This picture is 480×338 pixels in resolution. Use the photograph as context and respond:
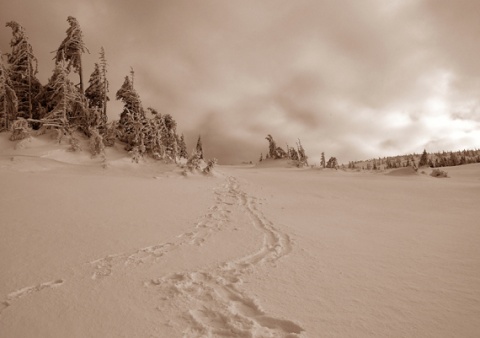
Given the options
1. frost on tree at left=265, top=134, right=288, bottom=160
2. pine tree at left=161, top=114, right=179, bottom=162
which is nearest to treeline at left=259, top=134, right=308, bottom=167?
frost on tree at left=265, top=134, right=288, bottom=160

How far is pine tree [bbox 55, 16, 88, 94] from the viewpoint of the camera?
22.5 meters

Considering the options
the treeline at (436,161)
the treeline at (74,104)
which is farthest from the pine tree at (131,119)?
the treeline at (436,161)

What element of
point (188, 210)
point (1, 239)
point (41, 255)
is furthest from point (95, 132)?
point (41, 255)

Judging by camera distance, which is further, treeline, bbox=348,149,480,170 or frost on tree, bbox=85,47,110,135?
treeline, bbox=348,149,480,170

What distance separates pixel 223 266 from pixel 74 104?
22479 millimetres

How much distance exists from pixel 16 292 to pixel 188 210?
7083mm

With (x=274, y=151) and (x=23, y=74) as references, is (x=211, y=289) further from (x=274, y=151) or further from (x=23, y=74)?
(x=274, y=151)

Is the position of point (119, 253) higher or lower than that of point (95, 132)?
lower

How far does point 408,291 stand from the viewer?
461 centimetres

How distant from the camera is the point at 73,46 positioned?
22.6 m

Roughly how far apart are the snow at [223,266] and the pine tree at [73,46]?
1393 cm

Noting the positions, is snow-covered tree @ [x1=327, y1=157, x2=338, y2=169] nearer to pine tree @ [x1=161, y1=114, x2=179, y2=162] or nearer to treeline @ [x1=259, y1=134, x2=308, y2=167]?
treeline @ [x1=259, y1=134, x2=308, y2=167]

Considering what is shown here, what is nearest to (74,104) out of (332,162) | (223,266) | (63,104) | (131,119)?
(63,104)

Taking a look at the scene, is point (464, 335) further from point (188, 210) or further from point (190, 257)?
point (188, 210)
